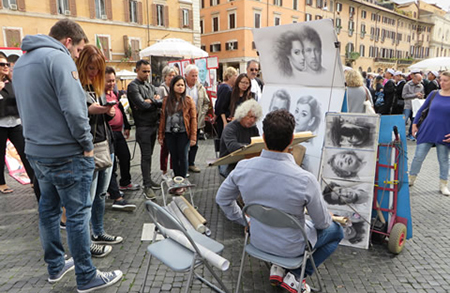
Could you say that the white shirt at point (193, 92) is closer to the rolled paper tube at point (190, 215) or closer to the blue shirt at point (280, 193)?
the rolled paper tube at point (190, 215)

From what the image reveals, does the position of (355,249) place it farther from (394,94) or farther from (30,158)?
(394,94)

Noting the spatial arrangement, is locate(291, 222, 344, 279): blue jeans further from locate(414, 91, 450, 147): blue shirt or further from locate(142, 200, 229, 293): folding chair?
locate(414, 91, 450, 147): blue shirt

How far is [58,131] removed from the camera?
1.97 meters

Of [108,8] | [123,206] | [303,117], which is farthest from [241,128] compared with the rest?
[108,8]

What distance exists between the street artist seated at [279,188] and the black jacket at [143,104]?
2.40 meters

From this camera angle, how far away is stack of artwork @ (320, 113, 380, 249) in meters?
2.86

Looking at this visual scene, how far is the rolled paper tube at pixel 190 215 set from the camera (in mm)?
3100

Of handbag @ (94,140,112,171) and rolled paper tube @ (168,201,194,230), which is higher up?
handbag @ (94,140,112,171)

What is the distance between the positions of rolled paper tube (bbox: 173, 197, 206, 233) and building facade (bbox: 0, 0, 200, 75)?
59.7ft

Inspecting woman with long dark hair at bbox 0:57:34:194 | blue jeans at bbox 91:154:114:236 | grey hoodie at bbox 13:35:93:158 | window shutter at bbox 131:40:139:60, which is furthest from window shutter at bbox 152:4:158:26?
grey hoodie at bbox 13:35:93:158

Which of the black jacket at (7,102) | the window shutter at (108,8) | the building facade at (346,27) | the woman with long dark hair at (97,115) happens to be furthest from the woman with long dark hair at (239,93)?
the window shutter at (108,8)

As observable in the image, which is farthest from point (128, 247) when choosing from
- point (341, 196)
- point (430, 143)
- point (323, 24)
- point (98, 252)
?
point (430, 143)

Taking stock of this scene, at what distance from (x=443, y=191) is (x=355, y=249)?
234cm

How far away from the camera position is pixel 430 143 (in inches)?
173
